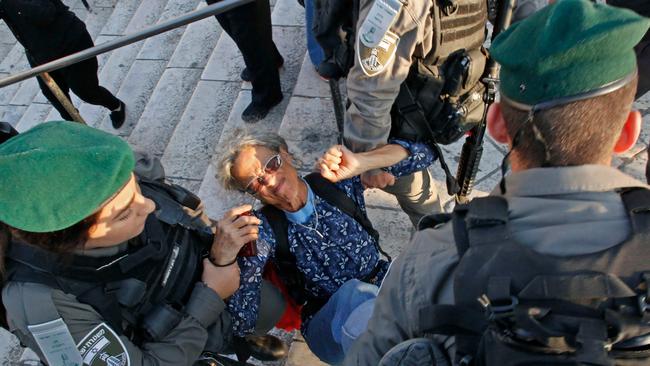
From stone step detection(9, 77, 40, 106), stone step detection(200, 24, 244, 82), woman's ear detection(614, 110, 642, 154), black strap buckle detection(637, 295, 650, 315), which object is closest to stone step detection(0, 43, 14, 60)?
stone step detection(9, 77, 40, 106)

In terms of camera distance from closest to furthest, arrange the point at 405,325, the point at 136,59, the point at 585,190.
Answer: the point at 585,190 → the point at 405,325 → the point at 136,59

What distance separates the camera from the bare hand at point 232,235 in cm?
200

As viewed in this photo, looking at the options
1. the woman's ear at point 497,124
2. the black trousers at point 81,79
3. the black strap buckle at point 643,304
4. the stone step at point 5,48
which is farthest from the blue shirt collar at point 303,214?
the stone step at point 5,48

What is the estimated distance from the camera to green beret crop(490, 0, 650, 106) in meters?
1.15

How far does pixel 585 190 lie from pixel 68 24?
13.2 ft

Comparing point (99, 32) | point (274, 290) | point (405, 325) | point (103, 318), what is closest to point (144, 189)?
point (103, 318)

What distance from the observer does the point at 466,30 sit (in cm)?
213

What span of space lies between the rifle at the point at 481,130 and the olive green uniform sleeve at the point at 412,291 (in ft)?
3.37

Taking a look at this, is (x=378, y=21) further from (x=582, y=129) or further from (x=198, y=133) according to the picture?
(x=198, y=133)

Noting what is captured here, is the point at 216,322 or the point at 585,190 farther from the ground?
the point at 585,190

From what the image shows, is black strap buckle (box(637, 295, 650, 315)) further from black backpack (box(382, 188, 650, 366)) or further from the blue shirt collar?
the blue shirt collar

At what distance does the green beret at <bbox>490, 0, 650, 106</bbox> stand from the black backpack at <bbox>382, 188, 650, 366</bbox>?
31 centimetres

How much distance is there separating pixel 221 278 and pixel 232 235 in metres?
0.18

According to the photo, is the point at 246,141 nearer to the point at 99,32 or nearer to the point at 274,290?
the point at 274,290
